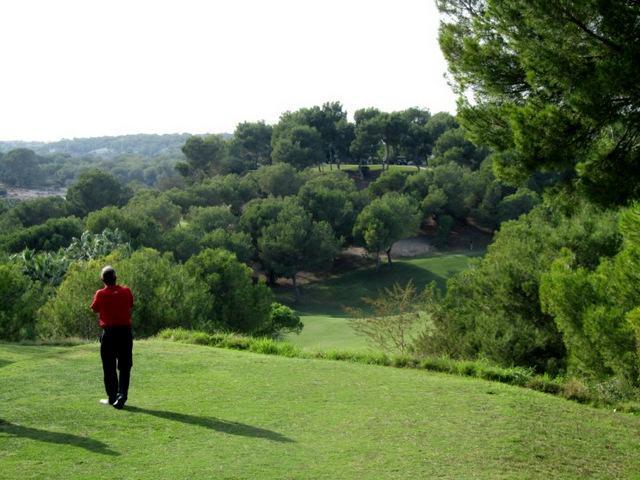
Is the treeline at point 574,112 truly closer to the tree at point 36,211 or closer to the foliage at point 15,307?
the foliage at point 15,307

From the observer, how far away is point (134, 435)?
7.26m

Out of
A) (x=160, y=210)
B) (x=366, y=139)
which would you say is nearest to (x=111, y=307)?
(x=160, y=210)

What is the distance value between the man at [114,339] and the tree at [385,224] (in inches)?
2374

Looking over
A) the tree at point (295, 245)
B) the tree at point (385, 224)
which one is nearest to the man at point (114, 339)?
the tree at point (295, 245)

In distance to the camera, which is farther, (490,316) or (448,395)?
(490,316)

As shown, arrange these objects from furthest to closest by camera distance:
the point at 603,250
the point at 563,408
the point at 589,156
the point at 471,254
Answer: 1. the point at 471,254
2. the point at 603,250
3. the point at 589,156
4. the point at 563,408

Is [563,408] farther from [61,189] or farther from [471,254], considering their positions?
[61,189]

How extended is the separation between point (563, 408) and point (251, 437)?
4675mm

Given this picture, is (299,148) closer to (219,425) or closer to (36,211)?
(36,211)

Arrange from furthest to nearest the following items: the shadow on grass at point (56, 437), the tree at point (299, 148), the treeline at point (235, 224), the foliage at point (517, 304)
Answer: the tree at point (299, 148) < the treeline at point (235, 224) < the foliage at point (517, 304) < the shadow on grass at point (56, 437)

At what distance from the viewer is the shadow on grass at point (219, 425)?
7391mm

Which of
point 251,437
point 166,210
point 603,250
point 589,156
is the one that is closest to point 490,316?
point 603,250

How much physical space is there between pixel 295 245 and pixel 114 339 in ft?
192

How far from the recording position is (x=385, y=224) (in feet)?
230
